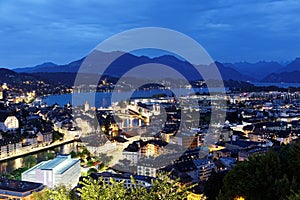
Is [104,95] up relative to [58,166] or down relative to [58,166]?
up

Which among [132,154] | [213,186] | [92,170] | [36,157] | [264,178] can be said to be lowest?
[36,157]

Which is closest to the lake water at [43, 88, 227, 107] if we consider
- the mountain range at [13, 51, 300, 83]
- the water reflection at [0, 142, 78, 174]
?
the mountain range at [13, 51, 300, 83]

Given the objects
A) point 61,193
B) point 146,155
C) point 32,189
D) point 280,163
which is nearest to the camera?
point 61,193

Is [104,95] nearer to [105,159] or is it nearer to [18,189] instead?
[105,159]

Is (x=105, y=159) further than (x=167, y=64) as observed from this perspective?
No

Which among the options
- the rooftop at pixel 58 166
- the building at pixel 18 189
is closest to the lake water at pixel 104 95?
the rooftop at pixel 58 166

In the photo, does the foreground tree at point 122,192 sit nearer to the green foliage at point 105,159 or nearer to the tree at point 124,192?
the tree at point 124,192

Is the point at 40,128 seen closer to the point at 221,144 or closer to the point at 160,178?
the point at 221,144

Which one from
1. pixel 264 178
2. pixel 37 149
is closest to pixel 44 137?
pixel 37 149

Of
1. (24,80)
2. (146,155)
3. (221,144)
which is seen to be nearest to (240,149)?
(221,144)
